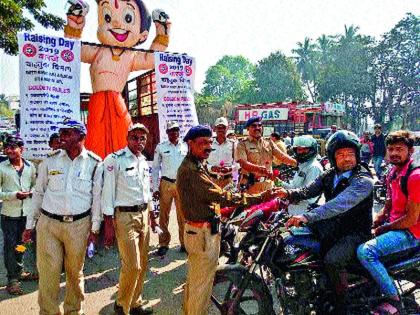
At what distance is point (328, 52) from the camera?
4462 centimetres

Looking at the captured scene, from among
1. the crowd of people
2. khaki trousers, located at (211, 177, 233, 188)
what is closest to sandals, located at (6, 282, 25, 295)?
the crowd of people

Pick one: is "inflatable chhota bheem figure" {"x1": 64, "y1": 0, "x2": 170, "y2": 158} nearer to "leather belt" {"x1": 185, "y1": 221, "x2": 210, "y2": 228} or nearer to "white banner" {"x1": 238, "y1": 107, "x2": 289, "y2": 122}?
"leather belt" {"x1": 185, "y1": 221, "x2": 210, "y2": 228}

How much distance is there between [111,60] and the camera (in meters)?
5.46

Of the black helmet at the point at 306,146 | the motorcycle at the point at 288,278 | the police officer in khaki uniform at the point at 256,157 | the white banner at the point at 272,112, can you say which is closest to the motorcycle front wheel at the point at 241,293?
the motorcycle at the point at 288,278

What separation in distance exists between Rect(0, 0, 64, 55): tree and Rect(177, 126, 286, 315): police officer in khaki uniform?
805 cm

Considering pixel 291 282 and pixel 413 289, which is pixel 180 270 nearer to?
pixel 291 282

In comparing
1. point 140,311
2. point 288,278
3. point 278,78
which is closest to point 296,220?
point 288,278

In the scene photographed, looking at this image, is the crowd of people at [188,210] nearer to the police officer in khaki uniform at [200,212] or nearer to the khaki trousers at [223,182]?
the police officer in khaki uniform at [200,212]

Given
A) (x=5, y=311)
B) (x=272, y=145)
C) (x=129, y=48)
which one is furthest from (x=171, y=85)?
(x=5, y=311)

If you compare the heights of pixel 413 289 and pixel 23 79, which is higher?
pixel 23 79

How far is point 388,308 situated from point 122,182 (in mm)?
2402

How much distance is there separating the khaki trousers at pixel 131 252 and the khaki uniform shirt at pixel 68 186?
0.27 m

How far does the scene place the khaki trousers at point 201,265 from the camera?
264cm

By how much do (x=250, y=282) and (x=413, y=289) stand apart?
1.36 metres
